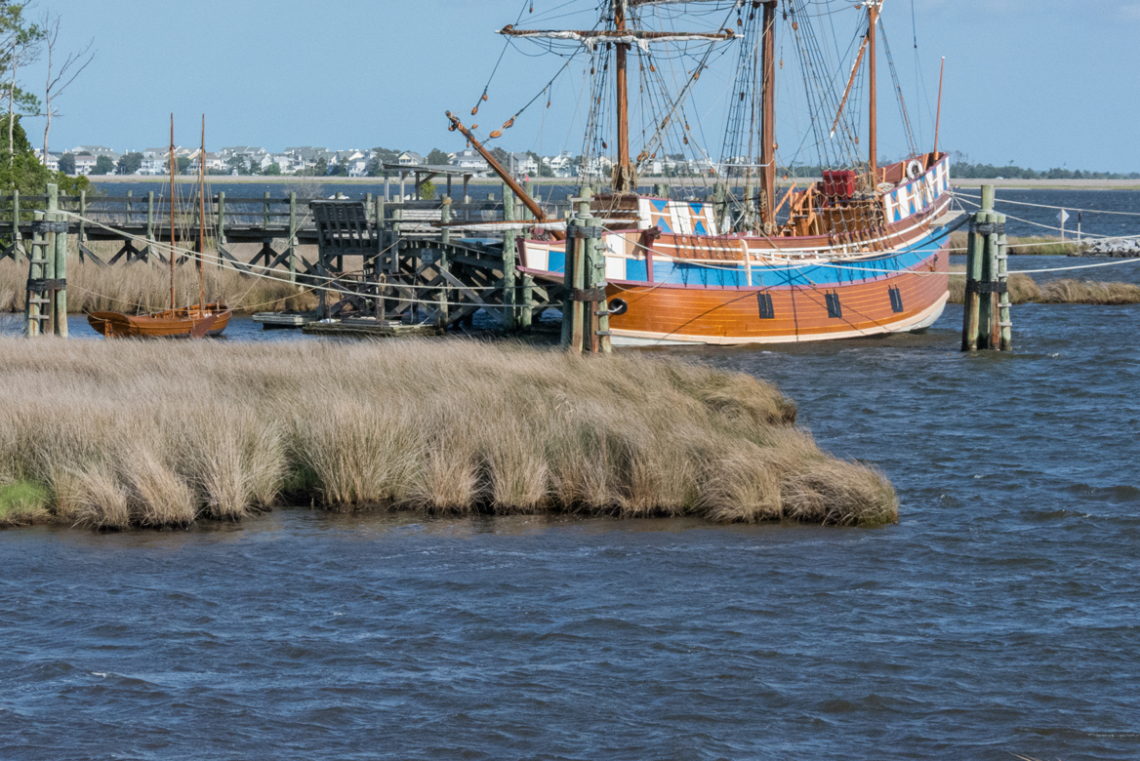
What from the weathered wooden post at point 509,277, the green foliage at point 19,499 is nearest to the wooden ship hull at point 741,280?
the weathered wooden post at point 509,277

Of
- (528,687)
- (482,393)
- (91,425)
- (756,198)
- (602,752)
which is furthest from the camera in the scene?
(756,198)

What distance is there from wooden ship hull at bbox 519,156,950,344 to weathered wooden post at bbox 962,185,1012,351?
1598 mm

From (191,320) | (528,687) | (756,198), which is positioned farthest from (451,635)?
(756,198)

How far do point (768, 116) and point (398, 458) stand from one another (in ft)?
78.3

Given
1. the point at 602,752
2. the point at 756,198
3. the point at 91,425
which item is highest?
the point at 756,198

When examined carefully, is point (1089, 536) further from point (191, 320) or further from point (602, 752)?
point (191, 320)

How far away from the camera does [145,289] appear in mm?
35969

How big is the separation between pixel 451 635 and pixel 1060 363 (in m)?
20.5

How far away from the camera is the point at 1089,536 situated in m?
15.5

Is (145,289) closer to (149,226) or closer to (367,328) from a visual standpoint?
(149,226)

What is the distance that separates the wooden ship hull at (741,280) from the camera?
107ft

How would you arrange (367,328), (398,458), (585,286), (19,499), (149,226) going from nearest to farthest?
(19,499), (398,458), (585,286), (367,328), (149,226)

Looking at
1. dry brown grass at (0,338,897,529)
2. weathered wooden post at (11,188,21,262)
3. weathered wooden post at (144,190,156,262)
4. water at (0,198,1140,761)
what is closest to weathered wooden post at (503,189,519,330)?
weathered wooden post at (144,190,156,262)

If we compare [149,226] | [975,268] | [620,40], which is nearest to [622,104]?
[620,40]
